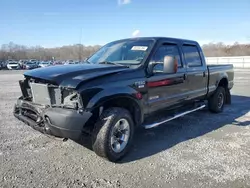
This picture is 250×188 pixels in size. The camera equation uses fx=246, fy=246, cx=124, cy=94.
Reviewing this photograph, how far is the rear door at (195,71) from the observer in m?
5.55

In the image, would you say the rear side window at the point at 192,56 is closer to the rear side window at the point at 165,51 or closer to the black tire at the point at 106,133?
the rear side window at the point at 165,51

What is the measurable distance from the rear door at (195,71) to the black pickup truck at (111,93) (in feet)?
0.15

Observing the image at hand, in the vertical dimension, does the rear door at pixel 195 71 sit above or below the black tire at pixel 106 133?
above

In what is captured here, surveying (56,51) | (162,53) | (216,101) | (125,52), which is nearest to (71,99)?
(125,52)

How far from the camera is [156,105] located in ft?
15.0

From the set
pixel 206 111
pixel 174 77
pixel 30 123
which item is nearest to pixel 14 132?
pixel 30 123

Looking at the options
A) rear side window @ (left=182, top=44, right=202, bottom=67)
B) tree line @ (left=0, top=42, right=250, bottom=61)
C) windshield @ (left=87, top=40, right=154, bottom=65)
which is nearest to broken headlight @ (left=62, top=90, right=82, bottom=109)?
windshield @ (left=87, top=40, right=154, bottom=65)

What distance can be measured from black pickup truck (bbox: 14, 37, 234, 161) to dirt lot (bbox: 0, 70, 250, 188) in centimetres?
37

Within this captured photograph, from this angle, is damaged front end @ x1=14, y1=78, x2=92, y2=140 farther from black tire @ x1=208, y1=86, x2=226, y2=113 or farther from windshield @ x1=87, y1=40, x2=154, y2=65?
black tire @ x1=208, y1=86, x2=226, y2=113

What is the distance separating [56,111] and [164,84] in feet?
7.10

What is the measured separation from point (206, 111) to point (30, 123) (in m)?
5.32

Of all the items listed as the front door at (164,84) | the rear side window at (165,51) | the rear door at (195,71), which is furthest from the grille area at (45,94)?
the rear door at (195,71)

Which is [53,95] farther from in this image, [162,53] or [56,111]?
[162,53]

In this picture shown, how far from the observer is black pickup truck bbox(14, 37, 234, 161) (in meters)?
3.40
